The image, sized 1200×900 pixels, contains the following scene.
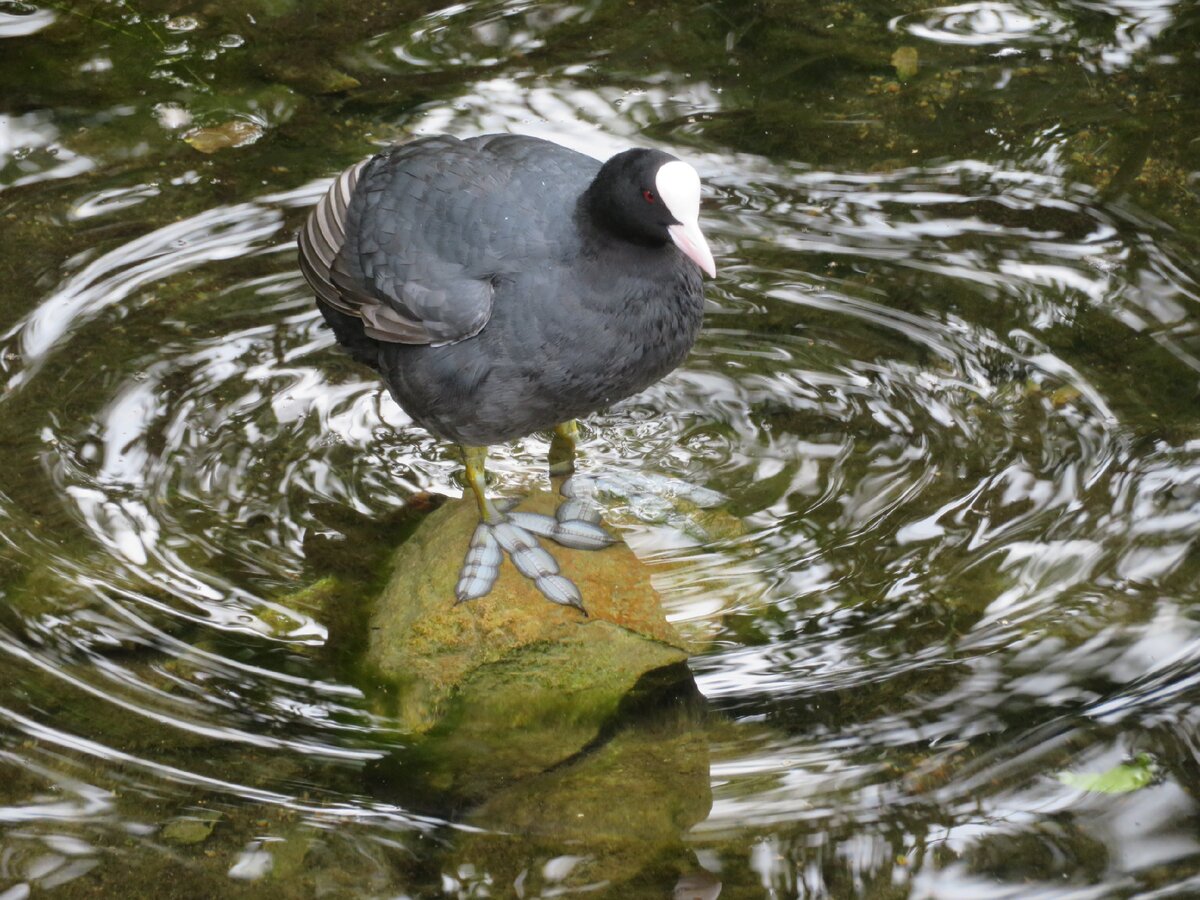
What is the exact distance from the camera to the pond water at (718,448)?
3.44 m

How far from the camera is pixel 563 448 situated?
479 cm

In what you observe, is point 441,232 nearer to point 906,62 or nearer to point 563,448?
point 563,448

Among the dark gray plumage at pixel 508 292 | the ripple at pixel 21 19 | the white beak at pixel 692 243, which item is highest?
the white beak at pixel 692 243

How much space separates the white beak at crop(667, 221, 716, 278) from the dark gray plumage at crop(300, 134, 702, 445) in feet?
0.43

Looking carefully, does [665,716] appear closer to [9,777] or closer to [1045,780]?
[1045,780]

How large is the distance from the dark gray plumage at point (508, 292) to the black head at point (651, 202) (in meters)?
0.02

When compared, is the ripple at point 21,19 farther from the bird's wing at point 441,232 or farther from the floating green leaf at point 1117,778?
the floating green leaf at point 1117,778

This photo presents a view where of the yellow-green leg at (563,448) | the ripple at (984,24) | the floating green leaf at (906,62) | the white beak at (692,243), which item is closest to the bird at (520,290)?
the white beak at (692,243)

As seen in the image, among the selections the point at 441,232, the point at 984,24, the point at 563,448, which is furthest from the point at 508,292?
the point at 984,24

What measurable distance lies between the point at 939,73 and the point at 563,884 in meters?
4.49

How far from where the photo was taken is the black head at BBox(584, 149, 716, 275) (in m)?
3.69

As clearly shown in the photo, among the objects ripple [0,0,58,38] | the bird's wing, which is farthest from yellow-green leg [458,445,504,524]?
ripple [0,0,58,38]

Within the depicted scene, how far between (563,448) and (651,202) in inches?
49.4

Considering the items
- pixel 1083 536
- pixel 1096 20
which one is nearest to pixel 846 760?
pixel 1083 536
